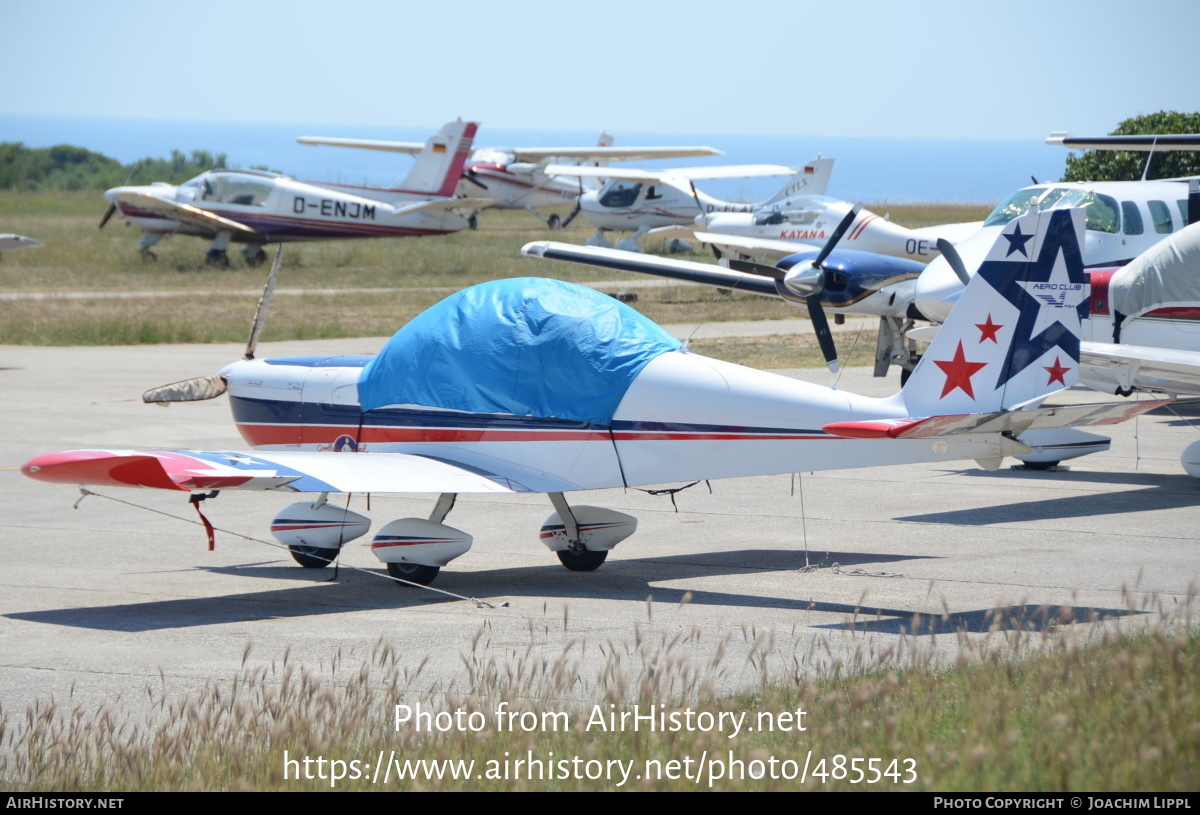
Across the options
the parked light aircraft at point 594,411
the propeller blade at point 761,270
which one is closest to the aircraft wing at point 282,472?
the parked light aircraft at point 594,411

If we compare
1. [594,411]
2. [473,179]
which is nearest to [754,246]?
[594,411]

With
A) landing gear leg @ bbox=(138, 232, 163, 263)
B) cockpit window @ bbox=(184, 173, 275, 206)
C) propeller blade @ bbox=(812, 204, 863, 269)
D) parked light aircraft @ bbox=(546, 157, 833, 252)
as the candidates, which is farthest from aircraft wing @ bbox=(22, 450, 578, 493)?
landing gear leg @ bbox=(138, 232, 163, 263)

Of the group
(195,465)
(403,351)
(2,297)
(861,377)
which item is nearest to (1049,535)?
(403,351)

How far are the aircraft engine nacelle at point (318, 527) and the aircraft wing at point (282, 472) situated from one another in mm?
684

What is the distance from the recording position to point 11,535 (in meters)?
12.0

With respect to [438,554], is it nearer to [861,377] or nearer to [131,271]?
[861,377]

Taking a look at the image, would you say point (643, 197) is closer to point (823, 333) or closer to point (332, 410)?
point (823, 333)

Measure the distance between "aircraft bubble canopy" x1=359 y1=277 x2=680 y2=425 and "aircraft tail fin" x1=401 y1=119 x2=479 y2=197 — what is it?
37.5m

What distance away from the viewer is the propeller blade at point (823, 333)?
43.7 feet

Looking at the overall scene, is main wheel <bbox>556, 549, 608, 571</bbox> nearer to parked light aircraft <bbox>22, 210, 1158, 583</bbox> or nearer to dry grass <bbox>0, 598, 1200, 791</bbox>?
parked light aircraft <bbox>22, 210, 1158, 583</bbox>

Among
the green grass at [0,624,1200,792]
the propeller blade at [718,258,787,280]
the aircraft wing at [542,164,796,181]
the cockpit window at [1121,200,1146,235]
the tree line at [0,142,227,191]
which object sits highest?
the cockpit window at [1121,200,1146,235]

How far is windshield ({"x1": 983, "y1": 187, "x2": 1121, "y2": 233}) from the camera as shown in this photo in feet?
60.6

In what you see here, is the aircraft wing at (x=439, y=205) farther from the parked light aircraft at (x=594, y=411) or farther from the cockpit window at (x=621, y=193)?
the parked light aircraft at (x=594, y=411)
